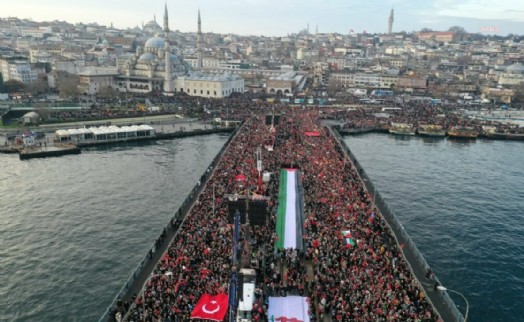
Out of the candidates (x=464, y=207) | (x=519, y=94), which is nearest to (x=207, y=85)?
(x=464, y=207)

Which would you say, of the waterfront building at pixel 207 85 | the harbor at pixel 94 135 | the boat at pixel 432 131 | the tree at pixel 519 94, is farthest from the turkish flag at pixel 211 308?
the tree at pixel 519 94

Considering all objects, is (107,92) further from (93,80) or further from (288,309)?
(288,309)

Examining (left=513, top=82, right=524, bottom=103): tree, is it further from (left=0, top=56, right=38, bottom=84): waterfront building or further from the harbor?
(left=0, top=56, right=38, bottom=84): waterfront building

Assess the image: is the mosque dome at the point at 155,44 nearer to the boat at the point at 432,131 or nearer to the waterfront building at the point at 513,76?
the boat at the point at 432,131

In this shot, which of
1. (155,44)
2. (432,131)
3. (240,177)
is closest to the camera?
(240,177)

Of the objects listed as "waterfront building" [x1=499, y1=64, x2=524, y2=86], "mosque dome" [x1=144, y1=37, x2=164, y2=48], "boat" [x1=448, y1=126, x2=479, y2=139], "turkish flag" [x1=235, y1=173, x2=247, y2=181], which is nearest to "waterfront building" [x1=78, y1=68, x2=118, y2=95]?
"mosque dome" [x1=144, y1=37, x2=164, y2=48]

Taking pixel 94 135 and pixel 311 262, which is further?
pixel 94 135

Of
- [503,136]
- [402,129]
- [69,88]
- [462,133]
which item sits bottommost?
[503,136]
